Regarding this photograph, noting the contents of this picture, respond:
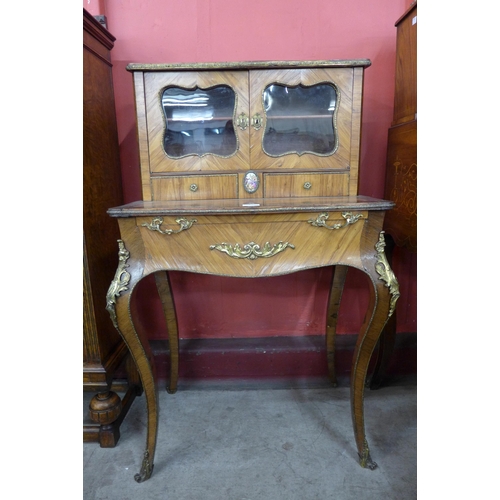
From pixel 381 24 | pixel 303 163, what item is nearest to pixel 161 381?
pixel 303 163

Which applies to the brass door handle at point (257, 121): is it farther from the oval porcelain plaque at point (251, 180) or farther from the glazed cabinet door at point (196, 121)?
the oval porcelain plaque at point (251, 180)

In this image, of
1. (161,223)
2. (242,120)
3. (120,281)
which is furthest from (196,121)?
(120,281)

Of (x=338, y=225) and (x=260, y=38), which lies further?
(x=260, y=38)

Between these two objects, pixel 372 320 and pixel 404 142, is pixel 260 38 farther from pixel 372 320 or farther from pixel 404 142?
pixel 372 320

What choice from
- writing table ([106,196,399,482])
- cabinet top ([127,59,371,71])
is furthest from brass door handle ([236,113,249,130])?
writing table ([106,196,399,482])

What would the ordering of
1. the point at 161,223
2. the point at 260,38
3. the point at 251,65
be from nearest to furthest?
the point at 161,223, the point at 251,65, the point at 260,38

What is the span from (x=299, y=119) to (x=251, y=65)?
27cm

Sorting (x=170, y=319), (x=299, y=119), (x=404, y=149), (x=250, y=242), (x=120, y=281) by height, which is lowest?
(x=170, y=319)

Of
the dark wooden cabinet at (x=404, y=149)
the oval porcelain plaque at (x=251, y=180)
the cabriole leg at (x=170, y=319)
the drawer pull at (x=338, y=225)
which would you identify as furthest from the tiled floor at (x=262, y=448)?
the oval porcelain plaque at (x=251, y=180)

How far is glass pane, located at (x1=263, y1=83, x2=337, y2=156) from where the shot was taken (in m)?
1.34

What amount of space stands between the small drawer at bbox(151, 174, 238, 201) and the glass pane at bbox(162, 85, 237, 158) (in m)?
0.10

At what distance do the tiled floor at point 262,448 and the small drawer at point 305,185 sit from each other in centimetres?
97

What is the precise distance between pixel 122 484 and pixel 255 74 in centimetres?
155

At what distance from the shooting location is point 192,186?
135cm
